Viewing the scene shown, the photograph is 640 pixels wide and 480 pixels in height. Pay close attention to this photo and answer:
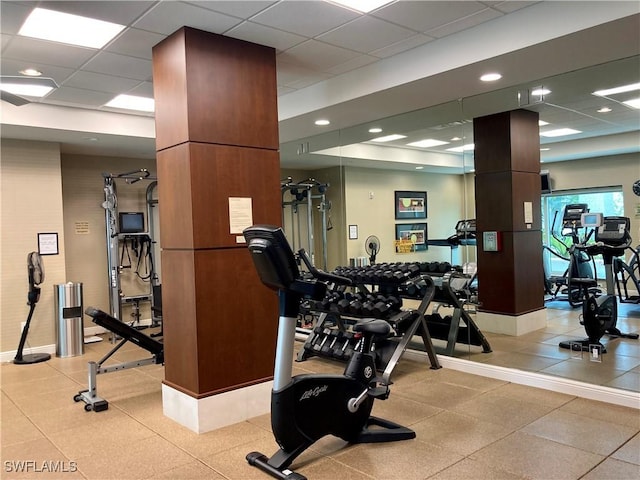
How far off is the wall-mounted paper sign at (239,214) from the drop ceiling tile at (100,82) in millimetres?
2004

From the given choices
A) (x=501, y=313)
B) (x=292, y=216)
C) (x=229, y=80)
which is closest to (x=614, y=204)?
(x=501, y=313)

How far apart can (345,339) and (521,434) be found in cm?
186

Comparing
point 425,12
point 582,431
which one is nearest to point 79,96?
point 425,12

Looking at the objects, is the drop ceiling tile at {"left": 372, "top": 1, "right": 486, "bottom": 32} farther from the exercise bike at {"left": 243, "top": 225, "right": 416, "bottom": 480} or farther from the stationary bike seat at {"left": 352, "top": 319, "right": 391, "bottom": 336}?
the stationary bike seat at {"left": 352, "top": 319, "right": 391, "bottom": 336}

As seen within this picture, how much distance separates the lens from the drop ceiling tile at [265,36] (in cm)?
367

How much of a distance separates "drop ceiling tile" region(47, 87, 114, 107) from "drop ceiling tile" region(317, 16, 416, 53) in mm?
2713

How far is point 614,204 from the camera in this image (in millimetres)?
4590

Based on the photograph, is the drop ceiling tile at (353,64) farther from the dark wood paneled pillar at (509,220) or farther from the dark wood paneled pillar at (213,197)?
the dark wood paneled pillar at (509,220)

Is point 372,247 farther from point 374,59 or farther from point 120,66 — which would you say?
point 120,66

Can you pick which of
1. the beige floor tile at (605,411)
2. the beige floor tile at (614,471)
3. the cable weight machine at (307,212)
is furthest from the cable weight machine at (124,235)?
the beige floor tile at (614,471)

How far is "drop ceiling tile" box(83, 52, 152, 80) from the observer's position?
418 centimetres

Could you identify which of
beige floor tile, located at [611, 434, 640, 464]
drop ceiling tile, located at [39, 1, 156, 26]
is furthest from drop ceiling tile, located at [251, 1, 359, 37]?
beige floor tile, located at [611, 434, 640, 464]

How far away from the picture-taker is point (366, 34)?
390 centimetres

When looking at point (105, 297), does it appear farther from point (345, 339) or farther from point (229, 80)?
point (229, 80)
